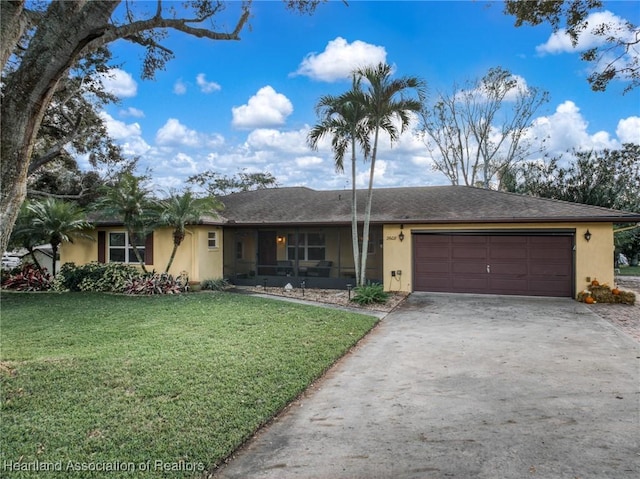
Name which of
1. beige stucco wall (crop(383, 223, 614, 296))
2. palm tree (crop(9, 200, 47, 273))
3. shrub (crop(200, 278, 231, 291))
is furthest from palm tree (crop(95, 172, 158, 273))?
beige stucco wall (crop(383, 223, 614, 296))

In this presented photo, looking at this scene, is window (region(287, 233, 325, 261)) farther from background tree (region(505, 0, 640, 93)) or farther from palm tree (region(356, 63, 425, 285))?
background tree (region(505, 0, 640, 93))

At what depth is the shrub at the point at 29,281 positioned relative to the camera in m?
13.3

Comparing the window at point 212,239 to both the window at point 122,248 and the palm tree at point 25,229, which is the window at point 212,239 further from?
the palm tree at point 25,229

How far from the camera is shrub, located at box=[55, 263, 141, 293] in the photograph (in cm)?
1297

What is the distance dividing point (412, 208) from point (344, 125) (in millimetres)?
3957

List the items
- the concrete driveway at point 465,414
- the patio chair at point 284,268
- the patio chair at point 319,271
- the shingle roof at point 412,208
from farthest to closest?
the patio chair at point 284,268 → the patio chair at point 319,271 → the shingle roof at point 412,208 → the concrete driveway at point 465,414

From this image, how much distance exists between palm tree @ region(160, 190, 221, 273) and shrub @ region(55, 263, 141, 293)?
6.23 feet

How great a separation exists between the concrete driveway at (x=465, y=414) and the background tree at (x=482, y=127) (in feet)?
75.3

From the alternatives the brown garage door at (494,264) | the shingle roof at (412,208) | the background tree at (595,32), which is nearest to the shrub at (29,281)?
the shingle roof at (412,208)

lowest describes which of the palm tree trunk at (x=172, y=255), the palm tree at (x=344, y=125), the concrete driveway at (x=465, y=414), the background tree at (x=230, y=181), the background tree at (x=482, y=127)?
the concrete driveway at (x=465, y=414)

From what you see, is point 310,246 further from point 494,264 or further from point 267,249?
point 494,264

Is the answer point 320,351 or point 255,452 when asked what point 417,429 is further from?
point 320,351

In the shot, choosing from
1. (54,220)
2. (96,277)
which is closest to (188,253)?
(96,277)

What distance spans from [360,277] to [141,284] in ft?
23.1
